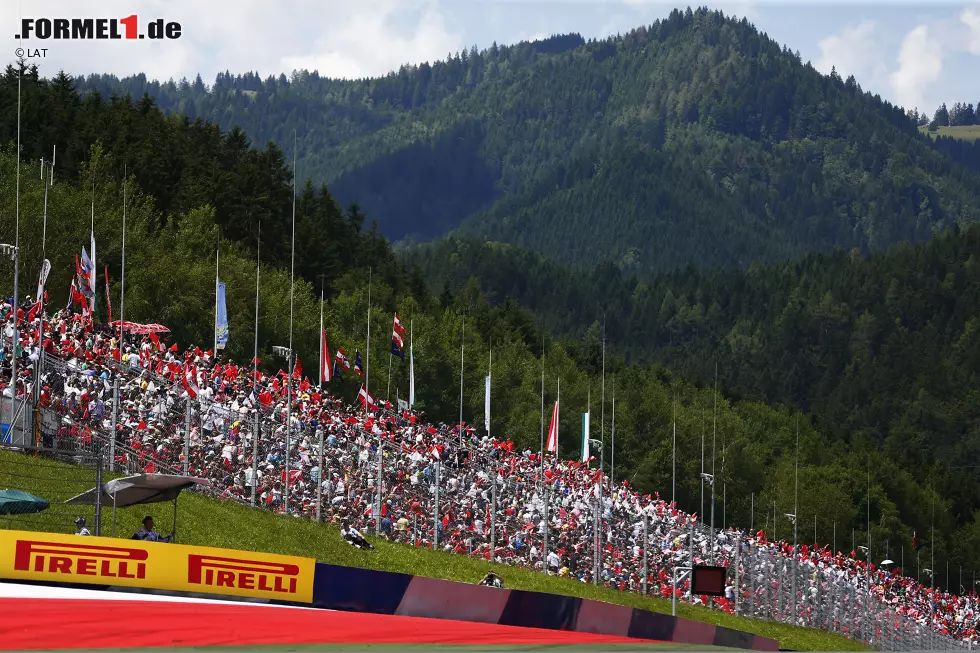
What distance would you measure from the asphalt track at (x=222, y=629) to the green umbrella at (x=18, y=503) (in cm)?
239

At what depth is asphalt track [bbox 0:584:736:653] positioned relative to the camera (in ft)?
54.0

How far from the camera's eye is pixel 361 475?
31094mm

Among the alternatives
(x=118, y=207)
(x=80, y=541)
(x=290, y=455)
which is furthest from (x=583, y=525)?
(x=118, y=207)

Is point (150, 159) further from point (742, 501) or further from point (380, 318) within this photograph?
point (742, 501)

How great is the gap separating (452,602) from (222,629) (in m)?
4.29

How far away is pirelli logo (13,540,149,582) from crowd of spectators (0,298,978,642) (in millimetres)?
7102

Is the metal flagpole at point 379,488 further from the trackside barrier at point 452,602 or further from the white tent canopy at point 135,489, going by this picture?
the trackside barrier at point 452,602

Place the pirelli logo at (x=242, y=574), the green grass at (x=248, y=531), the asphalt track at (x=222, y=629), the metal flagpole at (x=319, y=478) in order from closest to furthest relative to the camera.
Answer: the asphalt track at (x=222, y=629)
the pirelli logo at (x=242, y=574)
the green grass at (x=248, y=531)
the metal flagpole at (x=319, y=478)

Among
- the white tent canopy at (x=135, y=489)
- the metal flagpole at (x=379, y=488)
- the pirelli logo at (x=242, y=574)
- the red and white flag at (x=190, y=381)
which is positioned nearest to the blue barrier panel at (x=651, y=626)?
the pirelli logo at (x=242, y=574)

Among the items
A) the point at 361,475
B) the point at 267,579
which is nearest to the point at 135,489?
the point at 267,579

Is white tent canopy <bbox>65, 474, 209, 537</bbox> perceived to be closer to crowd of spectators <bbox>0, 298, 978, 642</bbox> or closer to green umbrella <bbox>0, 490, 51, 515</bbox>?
green umbrella <bbox>0, 490, 51, 515</bbox>

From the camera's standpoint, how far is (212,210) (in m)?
84.9

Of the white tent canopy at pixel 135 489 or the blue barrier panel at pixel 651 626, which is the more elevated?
the white tent canopy at pixel 135 489

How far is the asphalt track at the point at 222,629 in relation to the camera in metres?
16.5
